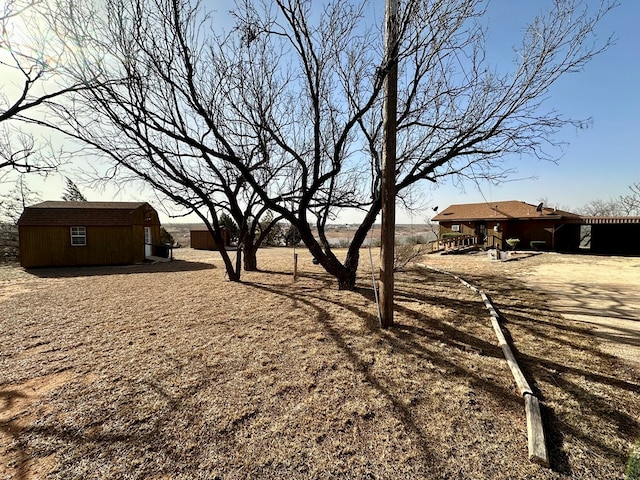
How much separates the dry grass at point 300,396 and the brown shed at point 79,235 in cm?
962

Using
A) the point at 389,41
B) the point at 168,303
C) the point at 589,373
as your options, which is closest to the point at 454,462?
the point at 589,373

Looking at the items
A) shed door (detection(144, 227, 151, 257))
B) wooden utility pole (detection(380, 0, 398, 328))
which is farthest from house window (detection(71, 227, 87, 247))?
wooden utility pole (detection(380, 0, 398, 328))

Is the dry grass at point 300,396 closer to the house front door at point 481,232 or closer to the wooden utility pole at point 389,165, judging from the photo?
the wooden utility pole at point 389,165

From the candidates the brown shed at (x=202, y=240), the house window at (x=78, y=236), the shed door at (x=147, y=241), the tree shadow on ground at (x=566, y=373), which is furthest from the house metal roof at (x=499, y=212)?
the house window at (x=78, y=236)

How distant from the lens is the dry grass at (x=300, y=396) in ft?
6.45

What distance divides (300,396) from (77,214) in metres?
16.5

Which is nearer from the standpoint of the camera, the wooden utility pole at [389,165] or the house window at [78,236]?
the wooden utility pole at [389,165]

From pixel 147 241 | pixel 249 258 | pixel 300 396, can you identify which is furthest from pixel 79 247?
pixel 300 396

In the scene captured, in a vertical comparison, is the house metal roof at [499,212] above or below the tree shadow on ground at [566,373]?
above

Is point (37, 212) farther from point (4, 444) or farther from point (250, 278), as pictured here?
point (4, 444)

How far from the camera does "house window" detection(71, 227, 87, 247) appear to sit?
529 inches

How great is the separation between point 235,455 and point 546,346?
429 cm

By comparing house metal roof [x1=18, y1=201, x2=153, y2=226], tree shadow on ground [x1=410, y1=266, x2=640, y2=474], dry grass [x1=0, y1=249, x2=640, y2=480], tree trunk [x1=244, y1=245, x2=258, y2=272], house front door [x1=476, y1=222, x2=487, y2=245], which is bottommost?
tree shadow on ground [x1=410, y1=266, x2=640, y2=474]

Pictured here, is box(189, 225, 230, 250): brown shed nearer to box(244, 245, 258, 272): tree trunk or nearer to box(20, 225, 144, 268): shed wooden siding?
box(20, 225, 144, 268): shed wooden siding
